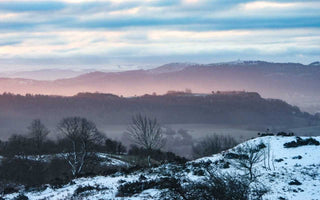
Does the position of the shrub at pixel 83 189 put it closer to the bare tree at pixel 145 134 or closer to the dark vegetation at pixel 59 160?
the dark vegetation at pixel 59 160

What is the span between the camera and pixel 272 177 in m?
28.5

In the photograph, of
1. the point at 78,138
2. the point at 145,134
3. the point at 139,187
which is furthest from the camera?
the point at 78,138

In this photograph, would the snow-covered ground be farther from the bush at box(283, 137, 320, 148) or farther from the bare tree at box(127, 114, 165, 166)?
the bare tree at box(127, 114, 165, 166)

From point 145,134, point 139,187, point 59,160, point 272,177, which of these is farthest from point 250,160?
point 59,160

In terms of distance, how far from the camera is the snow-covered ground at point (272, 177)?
23.6 m

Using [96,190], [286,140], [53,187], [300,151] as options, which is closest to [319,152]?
[300,151]

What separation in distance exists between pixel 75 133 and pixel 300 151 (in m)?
31.2

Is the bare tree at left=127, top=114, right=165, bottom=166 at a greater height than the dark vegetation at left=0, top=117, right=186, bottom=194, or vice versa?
the bare tree at left=127, top=114, right=165, bottom=166

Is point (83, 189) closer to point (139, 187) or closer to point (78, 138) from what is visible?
point (139, 187)

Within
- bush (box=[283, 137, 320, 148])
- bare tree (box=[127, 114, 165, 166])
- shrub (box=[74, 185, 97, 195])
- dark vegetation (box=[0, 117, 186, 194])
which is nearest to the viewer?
shrub (box=[74, 185, 97, 195])

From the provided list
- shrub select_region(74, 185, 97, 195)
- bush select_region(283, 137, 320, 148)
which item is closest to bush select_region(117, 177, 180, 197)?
shrub select_region(74, 185, 97, 195)

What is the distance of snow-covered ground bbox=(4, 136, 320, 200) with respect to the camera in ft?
77.6

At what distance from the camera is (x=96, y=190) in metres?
24.7

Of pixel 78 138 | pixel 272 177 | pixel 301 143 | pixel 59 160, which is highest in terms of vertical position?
pixel 301 143
